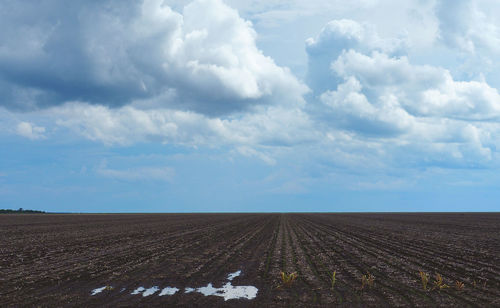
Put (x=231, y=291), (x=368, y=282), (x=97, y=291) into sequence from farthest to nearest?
(x=368, y=282), (x=97, y=291), (x=231, y=291)

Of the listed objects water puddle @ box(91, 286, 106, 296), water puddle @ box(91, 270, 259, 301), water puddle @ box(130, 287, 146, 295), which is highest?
water puddle @ box(91, 270, 259, 301)

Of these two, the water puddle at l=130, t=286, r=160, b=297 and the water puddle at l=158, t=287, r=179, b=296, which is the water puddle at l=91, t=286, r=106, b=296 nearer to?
the water puddle at l=130, t=286, r=160, b=297

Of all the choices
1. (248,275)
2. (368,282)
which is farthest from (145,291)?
(368,282)

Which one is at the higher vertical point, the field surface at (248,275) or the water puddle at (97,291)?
the field surface at (248,275)

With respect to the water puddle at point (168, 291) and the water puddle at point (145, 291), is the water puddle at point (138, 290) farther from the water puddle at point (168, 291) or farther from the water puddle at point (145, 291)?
the water puddle at point (168, 291)

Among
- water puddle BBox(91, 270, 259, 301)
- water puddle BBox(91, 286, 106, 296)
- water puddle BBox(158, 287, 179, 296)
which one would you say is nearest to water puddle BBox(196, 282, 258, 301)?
water puddle BBox(91, 270, 259, 301)

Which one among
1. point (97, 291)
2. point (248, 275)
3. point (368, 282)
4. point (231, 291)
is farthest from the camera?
point (248, 275)

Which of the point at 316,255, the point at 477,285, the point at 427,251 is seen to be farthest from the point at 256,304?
the point at 427,251

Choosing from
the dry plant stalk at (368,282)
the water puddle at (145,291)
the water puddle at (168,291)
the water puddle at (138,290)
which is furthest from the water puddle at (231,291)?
the dry plant stalk at (368,282)

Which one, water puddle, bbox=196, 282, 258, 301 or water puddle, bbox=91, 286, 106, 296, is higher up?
water puddle, bbox=196, 282, 258, 301

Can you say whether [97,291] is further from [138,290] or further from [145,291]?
[145,291]

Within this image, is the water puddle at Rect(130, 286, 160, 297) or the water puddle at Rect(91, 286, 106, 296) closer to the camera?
the water puddle at Rect(130, 286, 160, 297)

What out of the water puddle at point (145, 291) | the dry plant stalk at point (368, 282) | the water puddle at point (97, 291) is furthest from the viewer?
the dry plant stalk at point (368, 282)

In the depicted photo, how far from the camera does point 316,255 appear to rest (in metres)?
19.5
